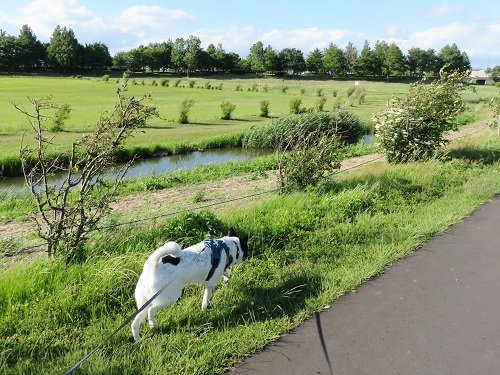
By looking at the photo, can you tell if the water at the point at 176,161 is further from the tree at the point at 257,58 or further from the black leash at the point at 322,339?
the tree at the point at 257,58

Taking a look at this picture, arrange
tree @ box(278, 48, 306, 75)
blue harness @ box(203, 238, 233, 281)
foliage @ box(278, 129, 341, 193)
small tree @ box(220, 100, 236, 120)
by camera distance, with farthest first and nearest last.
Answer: tree @ box(278, 48, 306, 75)
small tree @ box(220, 100, 236, 120)
foliage @ box(278, 129, 341, 193)
blue harness @ box(203, 238, 233, 281)

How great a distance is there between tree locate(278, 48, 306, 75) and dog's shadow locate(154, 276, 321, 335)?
111 m

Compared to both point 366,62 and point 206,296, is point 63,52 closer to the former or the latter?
point 366,62

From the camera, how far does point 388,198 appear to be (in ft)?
29.3

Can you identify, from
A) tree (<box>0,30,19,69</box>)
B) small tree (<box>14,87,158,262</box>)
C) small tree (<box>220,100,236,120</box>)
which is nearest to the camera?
small tree (<box>14,87,158,262</box>)

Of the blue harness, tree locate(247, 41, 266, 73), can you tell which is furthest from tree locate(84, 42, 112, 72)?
the blue harness

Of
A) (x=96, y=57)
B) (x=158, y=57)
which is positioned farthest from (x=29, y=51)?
(x=158, y=57)

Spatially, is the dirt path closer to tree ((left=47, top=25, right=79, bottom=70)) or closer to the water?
the water

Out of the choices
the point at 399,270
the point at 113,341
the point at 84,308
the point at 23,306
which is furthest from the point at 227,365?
the point at 399,270

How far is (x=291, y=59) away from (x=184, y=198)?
350ft

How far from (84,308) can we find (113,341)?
78 cm

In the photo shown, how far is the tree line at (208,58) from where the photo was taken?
98312 mm

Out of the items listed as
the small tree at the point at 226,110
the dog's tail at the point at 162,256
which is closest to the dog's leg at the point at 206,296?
the dog's tail at the point at 162,256

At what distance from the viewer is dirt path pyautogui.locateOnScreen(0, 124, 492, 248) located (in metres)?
8.84
